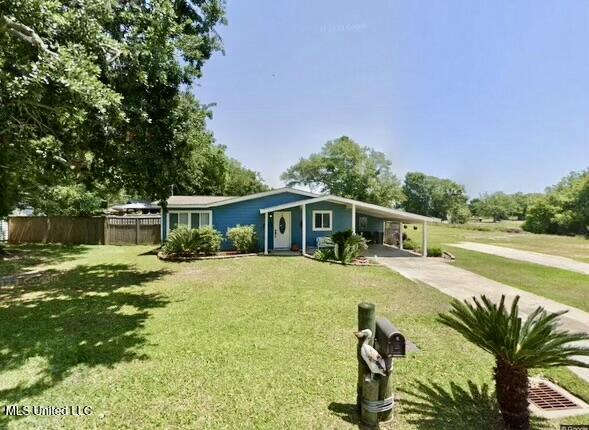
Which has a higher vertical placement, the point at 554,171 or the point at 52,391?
the point at 554,171

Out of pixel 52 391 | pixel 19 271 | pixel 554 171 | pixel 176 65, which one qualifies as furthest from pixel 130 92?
pixel 554 171

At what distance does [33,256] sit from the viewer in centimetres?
1405

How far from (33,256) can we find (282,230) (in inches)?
443

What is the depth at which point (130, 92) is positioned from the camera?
7.64m

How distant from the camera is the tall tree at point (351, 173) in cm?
4019

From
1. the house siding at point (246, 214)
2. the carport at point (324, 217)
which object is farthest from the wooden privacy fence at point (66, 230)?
the carport at point (324, 217)

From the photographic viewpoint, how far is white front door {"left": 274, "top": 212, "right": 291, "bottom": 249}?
56.0ft

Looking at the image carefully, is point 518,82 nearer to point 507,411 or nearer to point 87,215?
point 507,411

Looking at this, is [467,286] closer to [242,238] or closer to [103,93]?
[242,238]

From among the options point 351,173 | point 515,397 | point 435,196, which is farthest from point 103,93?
point 435,196

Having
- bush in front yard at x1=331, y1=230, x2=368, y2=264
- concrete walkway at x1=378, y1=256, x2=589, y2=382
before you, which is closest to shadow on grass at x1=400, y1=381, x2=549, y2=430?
concrete walkway at x1=378, y1=256, x2=589, y2=382

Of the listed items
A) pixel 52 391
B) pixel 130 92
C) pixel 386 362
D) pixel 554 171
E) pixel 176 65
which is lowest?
pixel 52 391

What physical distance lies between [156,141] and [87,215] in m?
14.3

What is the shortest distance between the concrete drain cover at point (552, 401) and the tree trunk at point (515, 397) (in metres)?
0.61
